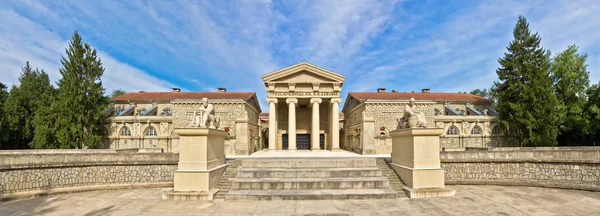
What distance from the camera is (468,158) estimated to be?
1238 centimetres

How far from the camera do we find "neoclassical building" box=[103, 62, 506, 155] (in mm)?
24828

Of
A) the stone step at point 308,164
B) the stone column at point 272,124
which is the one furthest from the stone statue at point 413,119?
the stone column at point 272,124

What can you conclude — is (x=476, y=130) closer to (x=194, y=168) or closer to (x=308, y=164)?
(x=308, y=164)

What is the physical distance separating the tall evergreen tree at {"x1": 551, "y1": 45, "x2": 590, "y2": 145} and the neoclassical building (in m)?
6.70

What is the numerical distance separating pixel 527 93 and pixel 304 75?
24223 mm

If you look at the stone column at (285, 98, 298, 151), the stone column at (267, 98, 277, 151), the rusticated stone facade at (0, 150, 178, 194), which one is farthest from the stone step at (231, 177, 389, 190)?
the stone column at (285, 98, 298, 151)

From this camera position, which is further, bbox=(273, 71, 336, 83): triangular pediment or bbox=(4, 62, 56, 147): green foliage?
bbox=(4, 62, 56, 147): green foliage

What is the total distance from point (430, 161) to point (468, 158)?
3.92m

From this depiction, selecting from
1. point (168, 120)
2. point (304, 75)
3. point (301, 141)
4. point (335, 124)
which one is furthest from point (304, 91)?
point (168, 120)

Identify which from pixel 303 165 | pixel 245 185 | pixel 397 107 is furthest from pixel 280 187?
pixel 397 107

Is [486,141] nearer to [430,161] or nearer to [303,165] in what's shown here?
[430,161]

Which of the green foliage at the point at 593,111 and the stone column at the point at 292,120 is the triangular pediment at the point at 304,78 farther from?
the green foliage at the point at 593,111

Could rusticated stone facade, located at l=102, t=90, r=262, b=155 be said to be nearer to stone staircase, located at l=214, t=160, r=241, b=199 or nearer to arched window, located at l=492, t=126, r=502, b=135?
stone staircase, located at l=214, t=160, r=241, b=199

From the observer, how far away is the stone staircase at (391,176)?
33.4 ft
